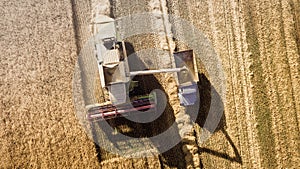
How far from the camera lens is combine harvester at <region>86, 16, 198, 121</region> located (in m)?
8.45

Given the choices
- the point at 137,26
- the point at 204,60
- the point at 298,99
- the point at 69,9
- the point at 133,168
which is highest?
the point at 69,9

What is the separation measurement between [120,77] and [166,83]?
1.26m

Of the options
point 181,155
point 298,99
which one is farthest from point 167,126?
point 298,99

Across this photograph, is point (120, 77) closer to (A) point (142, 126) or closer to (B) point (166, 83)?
(B) point (166, 83)

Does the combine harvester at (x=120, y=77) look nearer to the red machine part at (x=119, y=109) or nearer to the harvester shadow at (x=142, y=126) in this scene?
the red machine part at (x=119, y=109)

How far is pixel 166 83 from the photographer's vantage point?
9.18 m

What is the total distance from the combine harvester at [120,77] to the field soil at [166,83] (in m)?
0.40

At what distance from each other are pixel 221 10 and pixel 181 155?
3459 mm

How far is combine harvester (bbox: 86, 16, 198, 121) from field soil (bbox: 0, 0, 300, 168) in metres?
0.40

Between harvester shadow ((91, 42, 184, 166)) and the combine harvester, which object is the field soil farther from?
the combine harvester

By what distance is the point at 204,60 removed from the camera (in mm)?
9125

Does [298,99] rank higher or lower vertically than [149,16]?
lower

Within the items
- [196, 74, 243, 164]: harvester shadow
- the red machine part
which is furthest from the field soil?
the red machine part

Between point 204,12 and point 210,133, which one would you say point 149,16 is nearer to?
point 204,12
